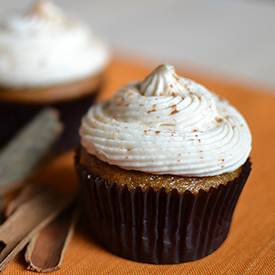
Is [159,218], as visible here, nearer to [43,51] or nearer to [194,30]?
[43,51]

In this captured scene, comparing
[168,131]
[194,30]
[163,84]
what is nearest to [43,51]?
[163,84]

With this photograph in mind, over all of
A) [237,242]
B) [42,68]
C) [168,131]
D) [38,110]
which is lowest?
[38,110]

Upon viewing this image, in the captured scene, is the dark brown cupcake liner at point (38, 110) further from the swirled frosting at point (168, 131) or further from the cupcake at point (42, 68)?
the swirled frosting at point (168, 131)

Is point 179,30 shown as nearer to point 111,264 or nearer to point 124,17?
point 124,17

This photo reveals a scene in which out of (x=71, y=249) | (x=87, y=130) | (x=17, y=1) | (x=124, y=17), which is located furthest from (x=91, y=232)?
(x=17, y=1)

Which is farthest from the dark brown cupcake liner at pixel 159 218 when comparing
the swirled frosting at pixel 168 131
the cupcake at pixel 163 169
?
the swirled frosting at pixel 168 131

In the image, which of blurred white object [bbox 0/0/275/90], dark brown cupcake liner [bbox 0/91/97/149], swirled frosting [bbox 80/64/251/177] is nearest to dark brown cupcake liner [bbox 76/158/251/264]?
swirled frosting [bbox 80/64/251/177]

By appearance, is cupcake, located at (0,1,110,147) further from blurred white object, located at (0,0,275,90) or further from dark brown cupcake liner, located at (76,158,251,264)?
blurred white object, located at (0,0,275,90)
